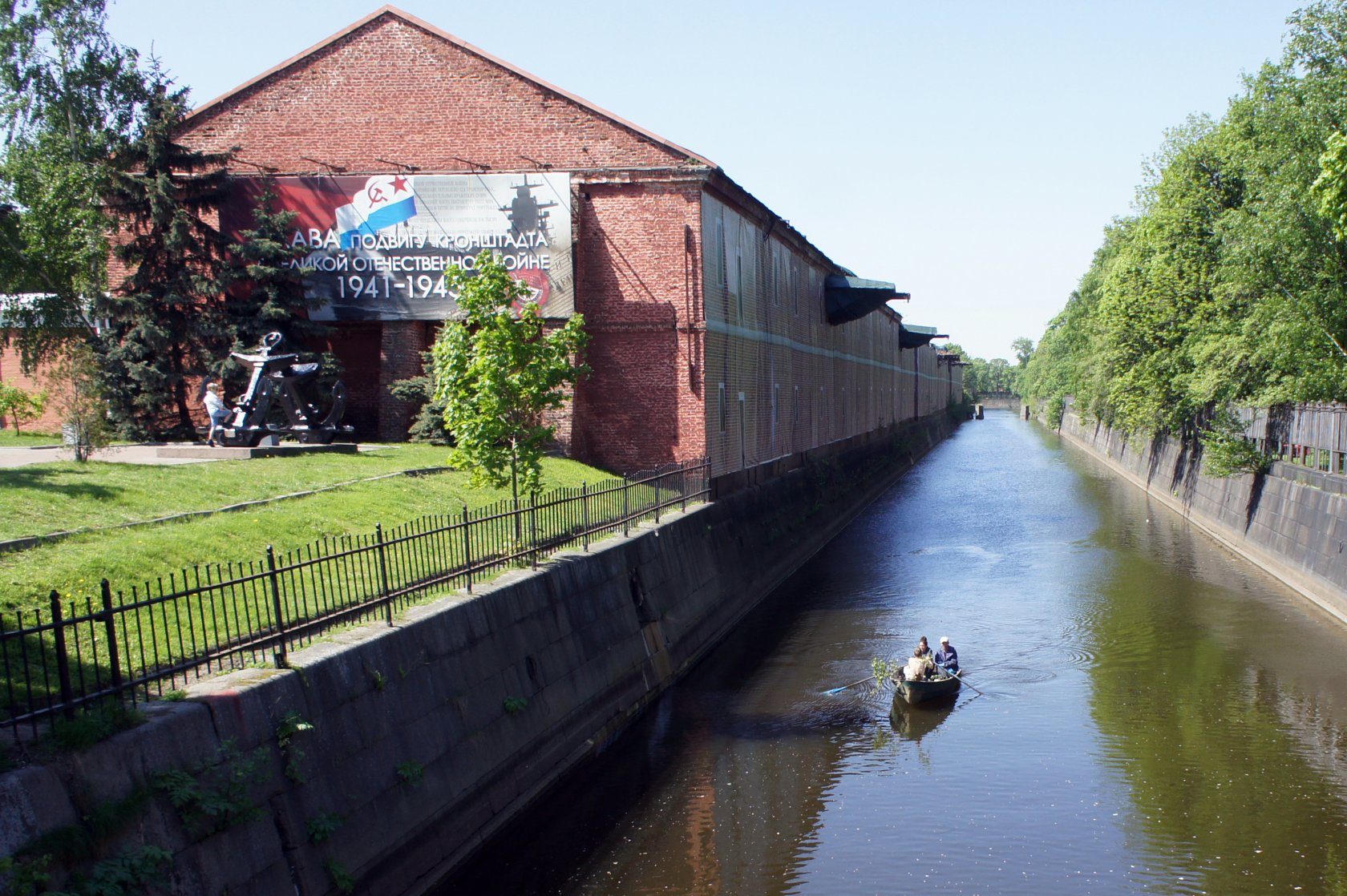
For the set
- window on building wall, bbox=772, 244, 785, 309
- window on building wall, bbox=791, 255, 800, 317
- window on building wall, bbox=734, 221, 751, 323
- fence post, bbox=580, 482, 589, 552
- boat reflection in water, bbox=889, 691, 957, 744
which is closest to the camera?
boat reflection in water, bbox=889, 691, 957, 744

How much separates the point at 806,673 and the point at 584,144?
52.1ft

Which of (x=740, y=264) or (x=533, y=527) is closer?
(x=533, y=527)

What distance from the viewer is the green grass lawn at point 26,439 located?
88.2 ft

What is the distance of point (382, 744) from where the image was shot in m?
12.2

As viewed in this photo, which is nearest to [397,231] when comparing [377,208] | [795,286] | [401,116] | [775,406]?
[377,208]

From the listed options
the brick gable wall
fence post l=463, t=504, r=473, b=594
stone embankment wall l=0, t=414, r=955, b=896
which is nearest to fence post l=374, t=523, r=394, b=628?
stone embankment wall l=0, t=414, r=955, b=896

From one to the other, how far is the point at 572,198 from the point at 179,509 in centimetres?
1654

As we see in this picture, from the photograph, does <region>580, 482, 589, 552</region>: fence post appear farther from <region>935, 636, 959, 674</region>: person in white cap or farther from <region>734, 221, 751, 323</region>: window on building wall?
<region>734, 221, 751, 323</region>: window on building wall

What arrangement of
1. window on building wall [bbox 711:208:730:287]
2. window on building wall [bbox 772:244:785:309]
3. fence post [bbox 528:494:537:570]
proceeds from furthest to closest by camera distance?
window on building wall [bbox 772:244:785:309]
window on building wall [bbox 711:208:730:287]
fence post [bbox 528:494:537:570]

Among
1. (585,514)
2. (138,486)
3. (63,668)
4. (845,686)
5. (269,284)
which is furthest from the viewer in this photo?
(269,284)

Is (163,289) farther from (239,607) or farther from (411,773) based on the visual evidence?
(411,773)

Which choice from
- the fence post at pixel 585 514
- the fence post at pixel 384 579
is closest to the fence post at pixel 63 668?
the fence post at pixel 384 579

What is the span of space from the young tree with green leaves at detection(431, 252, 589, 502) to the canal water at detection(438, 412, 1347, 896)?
4914mm

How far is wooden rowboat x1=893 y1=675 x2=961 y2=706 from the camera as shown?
1980 cm
